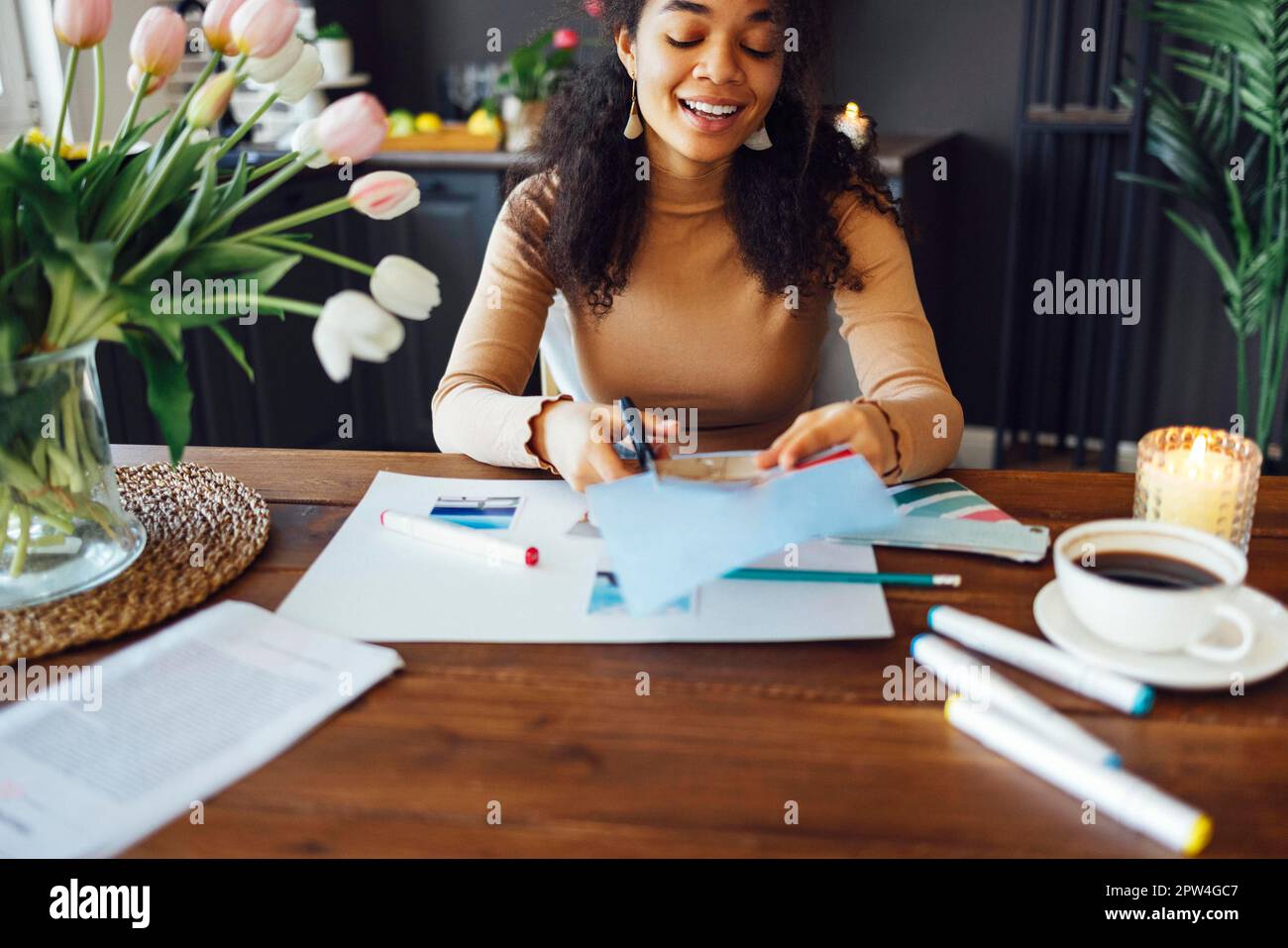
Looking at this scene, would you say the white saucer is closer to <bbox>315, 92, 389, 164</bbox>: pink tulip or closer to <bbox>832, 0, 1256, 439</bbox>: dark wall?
<bbox>315, 92, 389, 164</bbox>: pink tulip

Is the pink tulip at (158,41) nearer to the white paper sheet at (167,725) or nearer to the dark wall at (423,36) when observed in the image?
the white paper sheet at (167,725)

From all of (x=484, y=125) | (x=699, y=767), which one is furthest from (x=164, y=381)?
(x=484, y=125)

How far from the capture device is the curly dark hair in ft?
4.59

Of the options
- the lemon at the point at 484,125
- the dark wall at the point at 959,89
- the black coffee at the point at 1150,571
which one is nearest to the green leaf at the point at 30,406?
the black coffee at the point at 1150,571

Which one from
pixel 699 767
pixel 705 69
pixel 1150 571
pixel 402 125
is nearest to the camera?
pixel 699 767

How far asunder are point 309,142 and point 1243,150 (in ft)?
8.12

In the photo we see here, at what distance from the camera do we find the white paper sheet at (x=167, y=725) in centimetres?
63

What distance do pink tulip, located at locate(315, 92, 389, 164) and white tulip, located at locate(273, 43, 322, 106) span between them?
118 millimetres

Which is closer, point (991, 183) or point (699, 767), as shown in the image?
point (699, 767)

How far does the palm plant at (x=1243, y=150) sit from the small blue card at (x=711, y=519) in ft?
6.07

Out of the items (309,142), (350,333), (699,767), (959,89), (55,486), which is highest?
Result: (959,89)

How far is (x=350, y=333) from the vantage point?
2.36 ft

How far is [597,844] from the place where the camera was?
2.00ft

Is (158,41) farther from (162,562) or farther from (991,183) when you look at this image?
(991,183)
